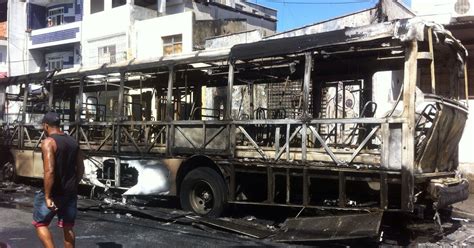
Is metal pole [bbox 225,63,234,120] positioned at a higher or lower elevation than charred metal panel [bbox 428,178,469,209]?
higher

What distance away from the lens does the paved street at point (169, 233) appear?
669cm

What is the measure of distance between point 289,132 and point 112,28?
855 inches

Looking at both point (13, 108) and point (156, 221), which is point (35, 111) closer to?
point (13, 108)

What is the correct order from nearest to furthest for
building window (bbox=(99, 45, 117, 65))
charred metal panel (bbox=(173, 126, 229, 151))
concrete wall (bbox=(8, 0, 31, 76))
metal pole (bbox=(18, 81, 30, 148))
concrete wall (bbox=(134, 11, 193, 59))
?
charred metal panel (bbox=(173, 126, 229, 151))
metal pole (bbox=(18, 81, 30, 148))
concrete wall (bbox=(134, 11, 193, 59))
building window (bbox=(99, 45, 117, 65))
concrete wall (bbox=(8, 0, 31, 76))

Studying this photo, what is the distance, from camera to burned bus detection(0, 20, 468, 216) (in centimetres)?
660

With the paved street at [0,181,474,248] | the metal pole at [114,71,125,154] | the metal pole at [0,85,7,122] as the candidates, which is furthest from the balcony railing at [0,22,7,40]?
the paved street at [0,181,474,248]

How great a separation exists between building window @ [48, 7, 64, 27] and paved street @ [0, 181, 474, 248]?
92.4ft

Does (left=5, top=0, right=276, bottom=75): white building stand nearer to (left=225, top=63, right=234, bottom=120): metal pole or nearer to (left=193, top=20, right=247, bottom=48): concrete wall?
(left=193, top=20, right=247, bottom=48): concrete wall

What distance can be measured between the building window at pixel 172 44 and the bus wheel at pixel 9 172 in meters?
12.2

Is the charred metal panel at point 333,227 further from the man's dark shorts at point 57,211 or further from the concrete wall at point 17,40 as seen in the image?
the concrete wall at point 17,40

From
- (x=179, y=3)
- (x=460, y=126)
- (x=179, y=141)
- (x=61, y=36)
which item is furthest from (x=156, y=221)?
(x=61, y=36)

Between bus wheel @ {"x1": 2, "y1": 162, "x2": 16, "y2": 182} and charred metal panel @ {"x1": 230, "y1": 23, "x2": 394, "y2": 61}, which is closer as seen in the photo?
charred metal panel @ {"x1": 230, "y1": 23, "x2": 394, "y2": 61}

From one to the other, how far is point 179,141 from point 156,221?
5.21 feet

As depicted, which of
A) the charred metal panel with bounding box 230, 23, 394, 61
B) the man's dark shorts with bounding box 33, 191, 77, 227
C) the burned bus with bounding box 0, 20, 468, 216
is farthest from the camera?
the charred metal panel with bounding box 230, 23, 394, 61
